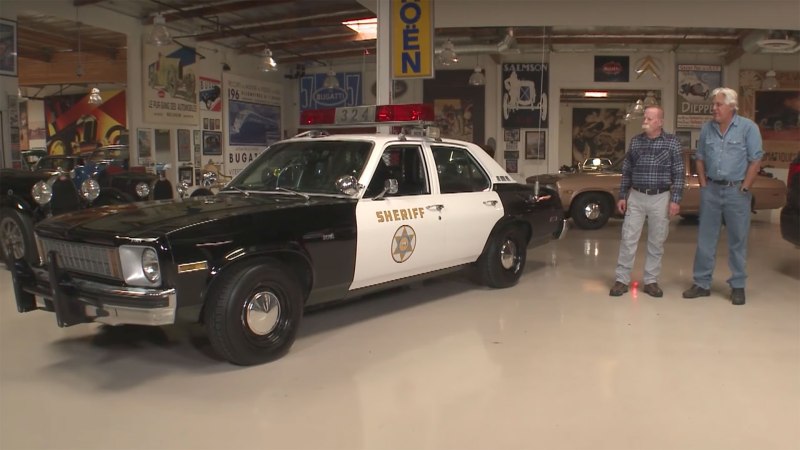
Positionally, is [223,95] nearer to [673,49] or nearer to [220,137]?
[220,137]

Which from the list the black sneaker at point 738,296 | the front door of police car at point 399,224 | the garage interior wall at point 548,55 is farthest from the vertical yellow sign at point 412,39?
the black sneaker at point 738,296

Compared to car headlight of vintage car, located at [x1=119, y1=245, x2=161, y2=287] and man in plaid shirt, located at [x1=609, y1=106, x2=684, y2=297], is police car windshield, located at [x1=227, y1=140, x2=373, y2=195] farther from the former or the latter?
man in plaid shirt, located at [x1=609, y1=106, x2=684, y2=297]

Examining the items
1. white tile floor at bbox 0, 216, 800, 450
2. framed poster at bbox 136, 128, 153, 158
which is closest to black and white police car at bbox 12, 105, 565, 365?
white tile floor at bbox 0, 216, 800, 450

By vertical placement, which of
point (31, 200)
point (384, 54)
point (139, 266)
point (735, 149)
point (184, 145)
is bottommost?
point (139, 266)

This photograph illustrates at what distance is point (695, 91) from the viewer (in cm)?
1605

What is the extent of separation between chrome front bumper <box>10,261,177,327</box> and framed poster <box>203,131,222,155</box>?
11.1m

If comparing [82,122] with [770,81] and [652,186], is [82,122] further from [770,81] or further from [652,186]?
[770,81]

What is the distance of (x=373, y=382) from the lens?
3629 millimetres

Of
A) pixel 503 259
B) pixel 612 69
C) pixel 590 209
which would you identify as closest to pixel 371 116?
pixel 503 259

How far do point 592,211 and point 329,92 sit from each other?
935cm

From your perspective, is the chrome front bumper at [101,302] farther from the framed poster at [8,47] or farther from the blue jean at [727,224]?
the framed poster at [8,47]

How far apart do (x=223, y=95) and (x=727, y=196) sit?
12.4 metres

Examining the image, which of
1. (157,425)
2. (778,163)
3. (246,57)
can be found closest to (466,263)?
(157,425)

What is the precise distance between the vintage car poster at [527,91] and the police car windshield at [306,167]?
39.7 feet
